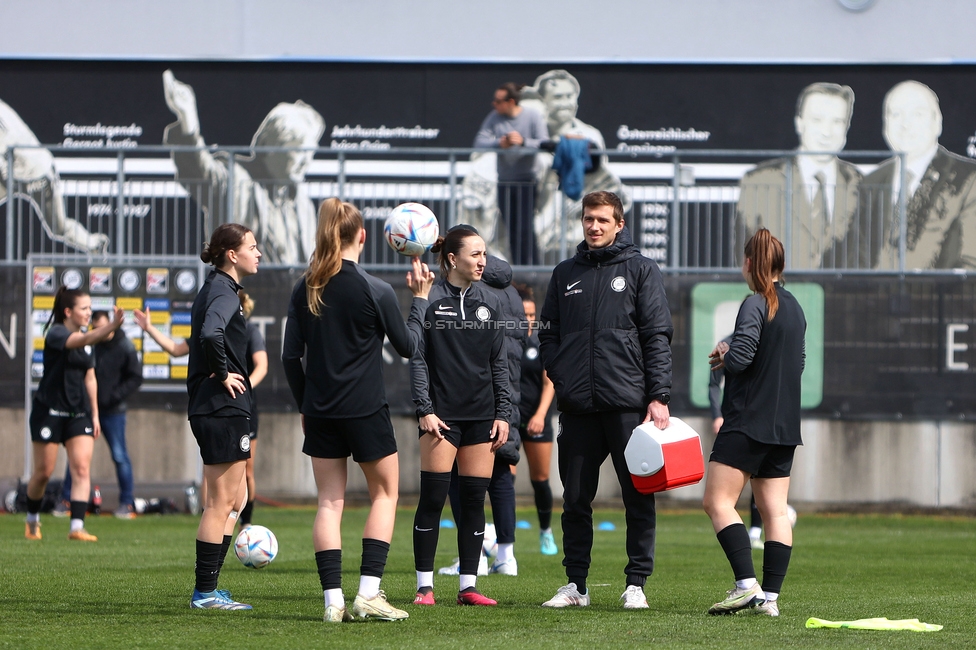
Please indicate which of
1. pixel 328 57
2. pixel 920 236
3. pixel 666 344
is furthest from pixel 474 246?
pixel 328 57

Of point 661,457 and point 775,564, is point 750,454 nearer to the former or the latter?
point 661,457

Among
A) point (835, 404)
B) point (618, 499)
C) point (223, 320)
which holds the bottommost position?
point (618, 499)

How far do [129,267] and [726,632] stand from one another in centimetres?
1233

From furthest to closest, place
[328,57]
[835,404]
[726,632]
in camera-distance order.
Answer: [328,57]
[835,404]
[726,632]

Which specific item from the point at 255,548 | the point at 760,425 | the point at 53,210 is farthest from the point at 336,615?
the point at 53,210

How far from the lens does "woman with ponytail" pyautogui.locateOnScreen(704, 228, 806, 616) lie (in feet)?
22.6

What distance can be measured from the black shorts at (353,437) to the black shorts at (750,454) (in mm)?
1659

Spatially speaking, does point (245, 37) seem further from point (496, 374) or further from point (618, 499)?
point (496, 374)

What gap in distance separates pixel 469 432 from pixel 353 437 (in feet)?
3.33

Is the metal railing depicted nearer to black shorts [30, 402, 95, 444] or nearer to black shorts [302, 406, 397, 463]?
black shorts [30, 402, 95, 444]

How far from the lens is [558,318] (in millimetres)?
7574

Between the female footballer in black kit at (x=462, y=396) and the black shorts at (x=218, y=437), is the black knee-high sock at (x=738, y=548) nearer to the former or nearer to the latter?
the female footballer in black kit at (x=462, y=396)

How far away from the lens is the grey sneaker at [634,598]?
23.9ft

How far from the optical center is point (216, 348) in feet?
22.1
